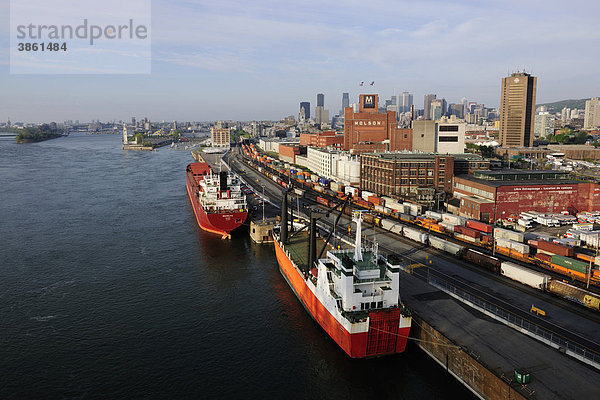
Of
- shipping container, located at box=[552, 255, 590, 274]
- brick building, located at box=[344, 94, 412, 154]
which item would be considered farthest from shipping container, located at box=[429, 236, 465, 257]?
brick building, located at box=[344, 94, 412, 154]

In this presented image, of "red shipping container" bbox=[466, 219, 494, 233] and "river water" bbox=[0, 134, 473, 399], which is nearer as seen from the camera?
"river water" bbox=[0, 134, 473, 399]

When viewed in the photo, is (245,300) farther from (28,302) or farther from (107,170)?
(107,170)

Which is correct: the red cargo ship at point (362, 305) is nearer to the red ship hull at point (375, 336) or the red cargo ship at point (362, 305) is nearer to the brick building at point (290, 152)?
the red ship hull at point (375, 336)

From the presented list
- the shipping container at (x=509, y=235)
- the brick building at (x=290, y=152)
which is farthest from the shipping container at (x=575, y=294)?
the brick building at (x=290, y=152)

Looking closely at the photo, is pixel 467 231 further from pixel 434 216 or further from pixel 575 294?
pixel 575 294

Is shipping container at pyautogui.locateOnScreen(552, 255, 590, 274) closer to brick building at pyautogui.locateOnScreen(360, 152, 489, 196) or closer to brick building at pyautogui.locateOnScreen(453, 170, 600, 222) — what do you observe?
brick building at pyautogui.locateOnScreen(453, 170, 600, 222)

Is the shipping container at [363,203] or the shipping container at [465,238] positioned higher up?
the shipping container at [363,203]

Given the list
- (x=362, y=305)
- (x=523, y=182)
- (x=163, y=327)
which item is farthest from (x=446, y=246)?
(x=163, y=327)
